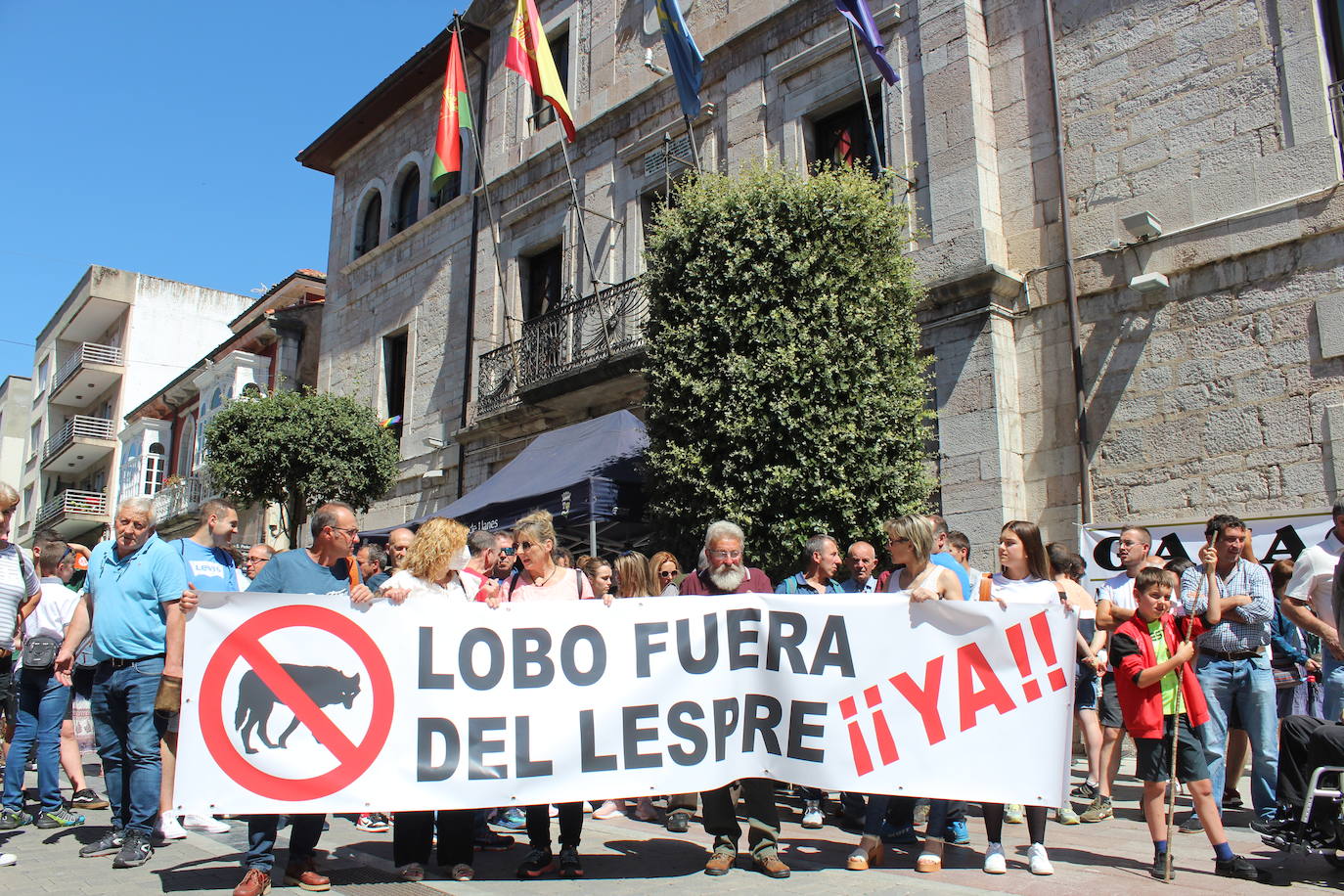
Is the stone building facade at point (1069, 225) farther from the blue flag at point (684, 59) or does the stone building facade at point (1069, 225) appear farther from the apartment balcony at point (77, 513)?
the apartment balcony at point (77, 513)

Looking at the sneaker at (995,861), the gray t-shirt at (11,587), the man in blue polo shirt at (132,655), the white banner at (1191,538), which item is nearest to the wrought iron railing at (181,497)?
the gray t-shirt at (11,587)

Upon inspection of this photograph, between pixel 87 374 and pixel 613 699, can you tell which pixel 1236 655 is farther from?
pixel 87 374

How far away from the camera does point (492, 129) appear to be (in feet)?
57.1

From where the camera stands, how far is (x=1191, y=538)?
843cm

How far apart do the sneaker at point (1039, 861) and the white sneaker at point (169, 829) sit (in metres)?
4.44

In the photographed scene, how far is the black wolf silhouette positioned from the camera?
4367 mm

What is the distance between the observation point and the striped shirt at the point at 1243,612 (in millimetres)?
5699

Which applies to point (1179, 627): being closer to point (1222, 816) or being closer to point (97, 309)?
point (1222, 816)

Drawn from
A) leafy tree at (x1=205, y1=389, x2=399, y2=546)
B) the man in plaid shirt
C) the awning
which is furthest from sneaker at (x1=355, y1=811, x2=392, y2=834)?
leafy tree at (x1=205, y1=389, x2=399, y2=546)

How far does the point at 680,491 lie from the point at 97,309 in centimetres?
3735

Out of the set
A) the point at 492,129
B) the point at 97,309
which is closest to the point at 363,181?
the point at 492,129

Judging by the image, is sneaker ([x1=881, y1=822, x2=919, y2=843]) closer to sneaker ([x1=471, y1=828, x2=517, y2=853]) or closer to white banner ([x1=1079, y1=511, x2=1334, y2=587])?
sneaker ([x1=471, y1=828, x2=517, y2=853])

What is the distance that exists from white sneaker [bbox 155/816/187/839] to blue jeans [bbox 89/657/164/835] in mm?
299

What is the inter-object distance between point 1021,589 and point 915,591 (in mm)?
740
